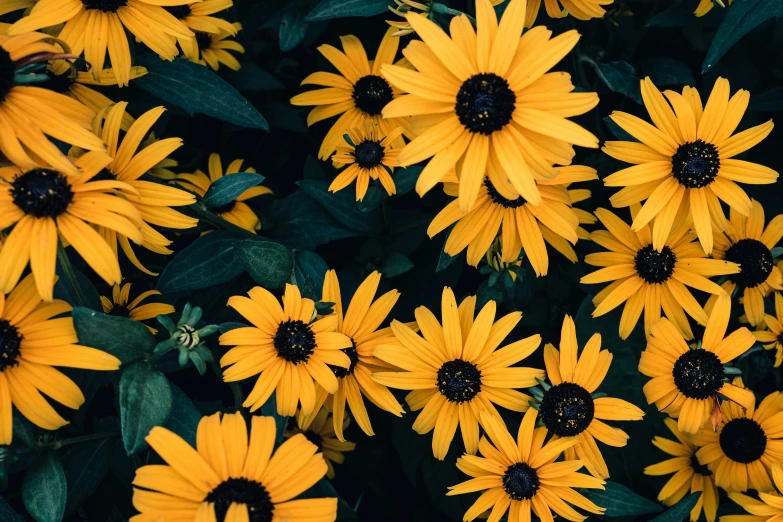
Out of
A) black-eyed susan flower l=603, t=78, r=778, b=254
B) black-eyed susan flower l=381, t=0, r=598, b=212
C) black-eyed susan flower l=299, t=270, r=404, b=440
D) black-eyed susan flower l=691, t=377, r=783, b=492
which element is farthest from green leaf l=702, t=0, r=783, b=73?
black-eyed susan flower l=299, t=270, r=404, b=440

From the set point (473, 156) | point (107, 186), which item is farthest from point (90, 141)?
point (473, 156)

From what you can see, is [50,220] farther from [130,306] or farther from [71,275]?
[130,306]

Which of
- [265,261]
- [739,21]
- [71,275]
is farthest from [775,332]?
[71,275]

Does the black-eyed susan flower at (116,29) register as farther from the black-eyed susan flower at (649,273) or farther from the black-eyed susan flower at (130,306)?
the black-eyed susan flower at (649,273)

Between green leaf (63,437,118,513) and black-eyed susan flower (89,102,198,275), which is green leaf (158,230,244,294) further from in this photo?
green leaf (63,437,118,513)

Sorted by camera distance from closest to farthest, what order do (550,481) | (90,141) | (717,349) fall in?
(90,141) → (550,481) → (717,349)

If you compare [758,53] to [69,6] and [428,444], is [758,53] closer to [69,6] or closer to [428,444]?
[428,444]
